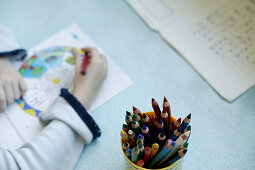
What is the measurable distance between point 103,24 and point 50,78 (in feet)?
0.65

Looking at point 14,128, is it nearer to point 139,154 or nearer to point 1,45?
point 1,45

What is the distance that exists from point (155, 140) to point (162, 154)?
3 cm

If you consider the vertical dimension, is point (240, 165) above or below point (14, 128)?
below

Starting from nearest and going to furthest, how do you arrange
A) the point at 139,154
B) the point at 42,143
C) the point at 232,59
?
the point at 139,154 < the point at 42,143 < the point at 232,59

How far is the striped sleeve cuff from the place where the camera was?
0.56 meters

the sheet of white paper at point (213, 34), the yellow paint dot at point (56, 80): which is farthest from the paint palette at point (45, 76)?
the sheet of white paper at point (213, 34)

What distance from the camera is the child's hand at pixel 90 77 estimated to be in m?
0.61

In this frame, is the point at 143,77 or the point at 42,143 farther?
the point at 143,77

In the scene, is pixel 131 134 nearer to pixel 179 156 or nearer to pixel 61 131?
pixel 179 156

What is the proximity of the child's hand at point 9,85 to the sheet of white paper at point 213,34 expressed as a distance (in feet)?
1.12

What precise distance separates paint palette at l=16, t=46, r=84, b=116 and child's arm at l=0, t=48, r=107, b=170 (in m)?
0.04

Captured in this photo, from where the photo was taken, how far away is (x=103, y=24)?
2.42 ft

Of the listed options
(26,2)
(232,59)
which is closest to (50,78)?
(26,2)

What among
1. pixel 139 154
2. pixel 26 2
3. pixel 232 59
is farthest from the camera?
pixel 26 2
